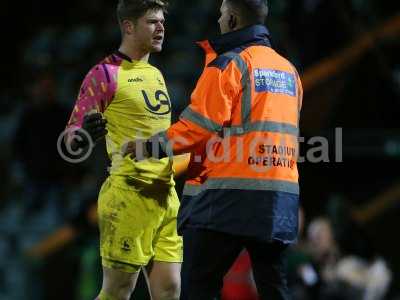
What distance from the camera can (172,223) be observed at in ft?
17.8

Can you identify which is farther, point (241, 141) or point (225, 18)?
point (225, 18)

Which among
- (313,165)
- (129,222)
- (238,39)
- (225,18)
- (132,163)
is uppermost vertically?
(225,18)

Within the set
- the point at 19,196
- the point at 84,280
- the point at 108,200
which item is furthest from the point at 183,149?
the point at 19,196

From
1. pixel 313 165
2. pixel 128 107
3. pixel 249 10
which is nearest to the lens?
pixel 249 10

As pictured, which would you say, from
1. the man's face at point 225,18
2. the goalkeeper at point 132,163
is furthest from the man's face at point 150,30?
the man's face at point 225,18

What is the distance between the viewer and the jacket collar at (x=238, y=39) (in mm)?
4859

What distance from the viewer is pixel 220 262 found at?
484 cm

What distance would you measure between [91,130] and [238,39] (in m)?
0.82

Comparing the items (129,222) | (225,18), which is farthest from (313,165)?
(225,18)

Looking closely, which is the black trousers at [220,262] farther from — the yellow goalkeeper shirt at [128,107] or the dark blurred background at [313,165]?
the dark blurred background at [313,165]

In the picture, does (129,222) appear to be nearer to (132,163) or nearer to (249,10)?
(132,163)

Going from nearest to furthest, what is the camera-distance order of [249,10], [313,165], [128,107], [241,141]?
[241,141] < [249,10] < [128,107] < [313,165]

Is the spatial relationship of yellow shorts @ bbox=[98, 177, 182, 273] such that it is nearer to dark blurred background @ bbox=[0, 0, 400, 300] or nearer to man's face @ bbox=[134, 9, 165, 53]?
man's face @ bbox=[134, 9, 165, 53]

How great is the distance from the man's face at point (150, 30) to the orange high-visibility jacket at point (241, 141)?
502mm
